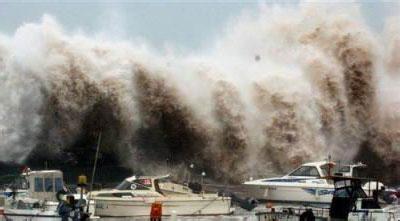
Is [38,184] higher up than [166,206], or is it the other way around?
[38,184]

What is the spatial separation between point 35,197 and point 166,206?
5333 mm

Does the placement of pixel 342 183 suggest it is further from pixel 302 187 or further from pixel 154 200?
pixel 302 187

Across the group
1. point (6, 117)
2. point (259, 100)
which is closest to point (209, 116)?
point (259, 100)

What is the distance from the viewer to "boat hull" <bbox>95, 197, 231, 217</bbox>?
34.0 meters

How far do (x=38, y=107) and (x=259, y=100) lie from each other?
50.6 feet

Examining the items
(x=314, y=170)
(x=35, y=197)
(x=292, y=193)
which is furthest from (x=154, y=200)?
(x=314, y=170)

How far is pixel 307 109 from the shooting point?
2319 inches

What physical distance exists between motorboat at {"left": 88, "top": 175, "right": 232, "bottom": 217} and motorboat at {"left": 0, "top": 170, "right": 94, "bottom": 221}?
813 millimetres

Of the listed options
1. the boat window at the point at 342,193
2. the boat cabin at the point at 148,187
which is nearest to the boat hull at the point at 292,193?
the boat cabin at the point at 148,187

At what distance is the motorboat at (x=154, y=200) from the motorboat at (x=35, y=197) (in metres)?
0.81

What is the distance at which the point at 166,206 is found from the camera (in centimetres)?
3450

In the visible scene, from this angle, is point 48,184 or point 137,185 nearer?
point 48,184

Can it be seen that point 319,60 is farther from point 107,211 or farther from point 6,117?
point 107,211

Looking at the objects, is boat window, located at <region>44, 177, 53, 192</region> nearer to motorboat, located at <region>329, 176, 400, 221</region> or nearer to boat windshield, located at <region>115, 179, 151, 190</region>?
boat windshield, located at <region>115, 179, 151, 190</region>
